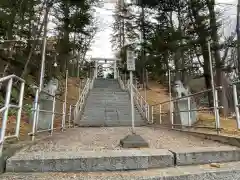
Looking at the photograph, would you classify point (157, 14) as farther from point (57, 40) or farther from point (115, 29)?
point (115, 29)

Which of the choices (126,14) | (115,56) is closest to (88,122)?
(126,14)

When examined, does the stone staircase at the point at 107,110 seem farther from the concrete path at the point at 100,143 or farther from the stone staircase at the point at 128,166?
the stone staircase at the point at 128,166

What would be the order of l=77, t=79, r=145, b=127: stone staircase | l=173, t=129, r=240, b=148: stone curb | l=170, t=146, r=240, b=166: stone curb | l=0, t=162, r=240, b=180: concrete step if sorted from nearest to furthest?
l=0, t=162, r=240, b=180: concrete step, l=170, t=146, r=240, b=166: stone curb, l=173, t=129, r=240, b=148: stone curb, l=77, t=79, r=145, b=127: stone staircase

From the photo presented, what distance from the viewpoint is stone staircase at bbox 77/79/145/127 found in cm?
884

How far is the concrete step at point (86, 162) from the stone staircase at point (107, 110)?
5.99 metres

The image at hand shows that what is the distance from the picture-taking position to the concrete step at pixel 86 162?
7.70 feet

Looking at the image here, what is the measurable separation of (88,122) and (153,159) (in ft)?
21.2

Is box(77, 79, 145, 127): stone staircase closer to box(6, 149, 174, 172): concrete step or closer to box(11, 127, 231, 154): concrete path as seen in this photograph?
box(11, 127, 231, 154): concrete path

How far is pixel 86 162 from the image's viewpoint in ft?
8.00

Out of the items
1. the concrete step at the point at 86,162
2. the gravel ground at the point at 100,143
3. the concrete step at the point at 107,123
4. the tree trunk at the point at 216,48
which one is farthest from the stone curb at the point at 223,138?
the tree trunk at the point at 216,48

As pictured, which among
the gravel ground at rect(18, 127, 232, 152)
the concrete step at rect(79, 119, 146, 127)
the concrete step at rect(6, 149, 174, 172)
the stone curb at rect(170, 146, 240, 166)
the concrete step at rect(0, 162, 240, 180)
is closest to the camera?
the concrete step at rect(0, 162, 240, 180)

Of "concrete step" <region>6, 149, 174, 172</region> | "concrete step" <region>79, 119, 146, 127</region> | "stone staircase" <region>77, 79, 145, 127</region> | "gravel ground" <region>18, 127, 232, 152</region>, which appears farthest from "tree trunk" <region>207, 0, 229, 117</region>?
"concrete step" <region>6, 149, 174, 172</region>

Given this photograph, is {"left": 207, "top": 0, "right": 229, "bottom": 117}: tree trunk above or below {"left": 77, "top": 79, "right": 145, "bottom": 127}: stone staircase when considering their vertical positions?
above

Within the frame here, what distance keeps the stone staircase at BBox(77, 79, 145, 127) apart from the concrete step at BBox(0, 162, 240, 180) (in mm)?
6144
